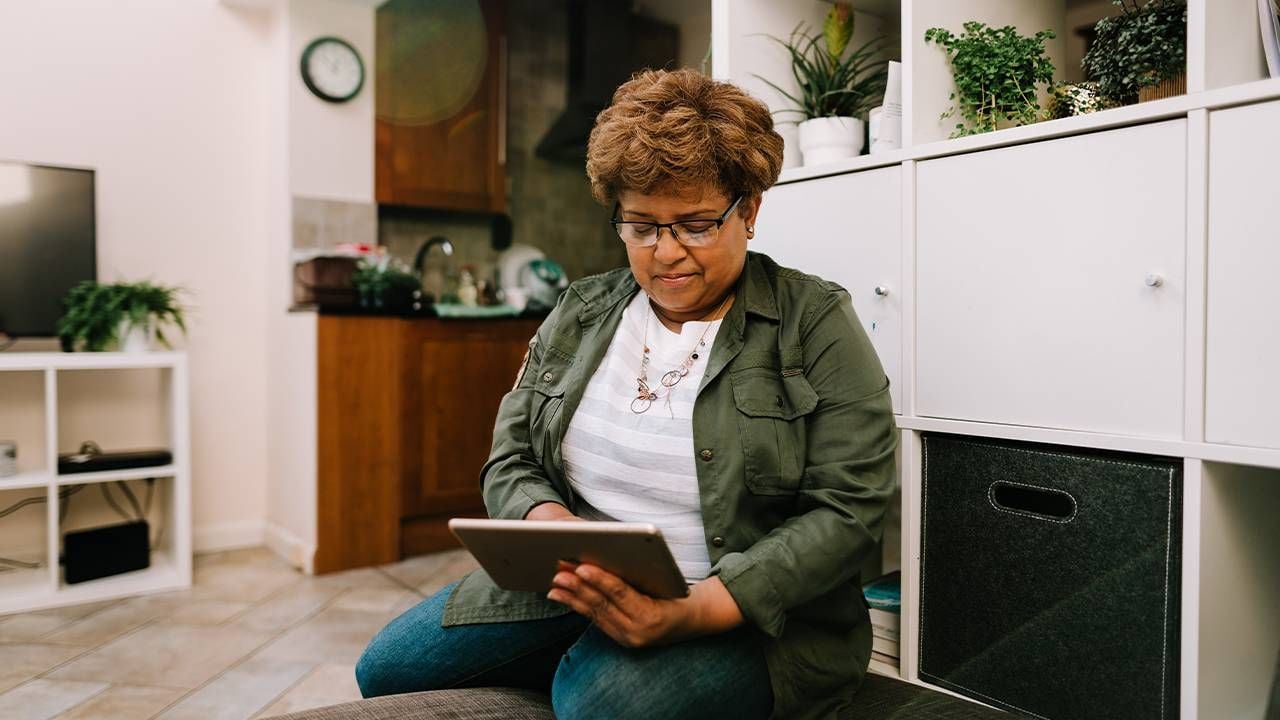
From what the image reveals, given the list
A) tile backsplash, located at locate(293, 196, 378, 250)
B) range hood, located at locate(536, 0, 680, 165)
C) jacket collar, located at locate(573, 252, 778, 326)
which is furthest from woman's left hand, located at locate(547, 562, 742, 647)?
range hood, located at locate(536, 0, 680, 165)

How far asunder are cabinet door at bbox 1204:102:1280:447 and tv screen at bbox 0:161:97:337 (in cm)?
315

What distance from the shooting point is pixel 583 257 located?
15.1 feet

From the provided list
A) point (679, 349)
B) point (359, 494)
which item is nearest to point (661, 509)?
point (679, 349)

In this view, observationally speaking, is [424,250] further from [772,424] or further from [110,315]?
[772,424]

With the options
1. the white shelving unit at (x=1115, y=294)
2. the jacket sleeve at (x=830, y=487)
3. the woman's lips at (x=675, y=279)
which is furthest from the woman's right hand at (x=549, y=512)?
the white shelving unit at (x=1115, y=294)

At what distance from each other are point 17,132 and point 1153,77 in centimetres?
334

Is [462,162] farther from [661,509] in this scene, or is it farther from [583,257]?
[661,509]

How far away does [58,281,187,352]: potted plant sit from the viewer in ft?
9.25

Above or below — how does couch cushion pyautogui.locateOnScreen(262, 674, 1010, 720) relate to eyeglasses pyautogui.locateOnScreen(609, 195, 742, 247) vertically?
below

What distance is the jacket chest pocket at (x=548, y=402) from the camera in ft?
4.45

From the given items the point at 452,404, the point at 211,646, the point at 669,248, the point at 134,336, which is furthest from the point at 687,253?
the point at 134,336

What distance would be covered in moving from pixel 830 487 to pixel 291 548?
8.51 ft

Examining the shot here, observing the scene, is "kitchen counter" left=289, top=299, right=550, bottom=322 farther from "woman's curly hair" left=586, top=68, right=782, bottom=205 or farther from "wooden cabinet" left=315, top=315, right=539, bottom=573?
"woman's curly hair" left=586, top=68, right=782, bottom=205

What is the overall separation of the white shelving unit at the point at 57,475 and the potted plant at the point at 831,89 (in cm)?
220
